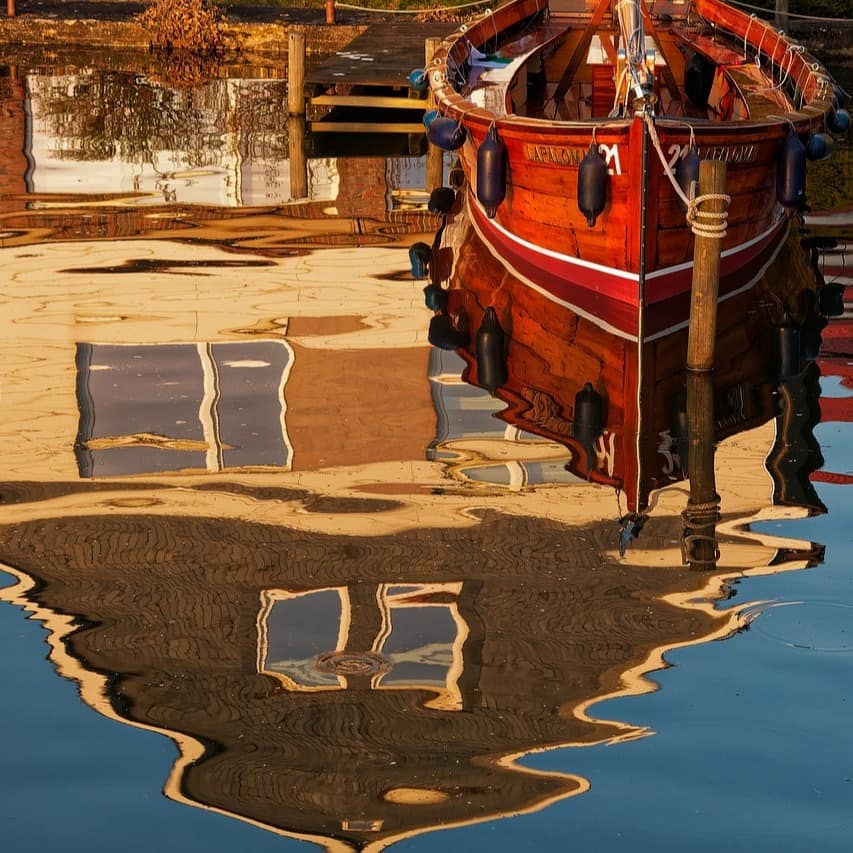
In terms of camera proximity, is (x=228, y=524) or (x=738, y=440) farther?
(x=738, y=440)

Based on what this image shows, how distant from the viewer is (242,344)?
41.2ft

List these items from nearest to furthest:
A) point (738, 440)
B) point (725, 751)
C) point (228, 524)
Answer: point (725, 751) → point (228, 524) → point (738, 440)

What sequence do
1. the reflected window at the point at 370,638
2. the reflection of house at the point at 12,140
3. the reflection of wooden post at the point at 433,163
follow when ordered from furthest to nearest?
1. the reflection of wooden post at the point at 433,163
2. the reflection of house at the point at 12,140
3. the reflected window at the point at 370,638

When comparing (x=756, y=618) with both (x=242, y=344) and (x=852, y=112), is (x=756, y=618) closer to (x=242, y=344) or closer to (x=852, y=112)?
(x=242, y=344)

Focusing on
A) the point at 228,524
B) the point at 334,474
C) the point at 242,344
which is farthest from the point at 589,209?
the point at 228,524

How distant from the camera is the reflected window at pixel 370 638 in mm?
7461

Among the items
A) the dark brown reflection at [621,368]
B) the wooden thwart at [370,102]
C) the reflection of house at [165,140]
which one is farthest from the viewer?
the wooden thwart at [370,102]

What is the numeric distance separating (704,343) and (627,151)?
6.00ft

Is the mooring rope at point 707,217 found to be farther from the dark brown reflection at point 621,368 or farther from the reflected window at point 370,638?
the reflected window at point 370,638

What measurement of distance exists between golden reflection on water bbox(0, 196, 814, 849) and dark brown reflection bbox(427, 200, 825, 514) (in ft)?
0.71

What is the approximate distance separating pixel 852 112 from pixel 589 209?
11617 mm

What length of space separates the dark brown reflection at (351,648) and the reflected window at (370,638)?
0.04 feet

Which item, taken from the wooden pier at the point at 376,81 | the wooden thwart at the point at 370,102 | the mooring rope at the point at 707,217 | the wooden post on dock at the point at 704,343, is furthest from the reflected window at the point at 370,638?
the wooden thwart at the point at 370,102

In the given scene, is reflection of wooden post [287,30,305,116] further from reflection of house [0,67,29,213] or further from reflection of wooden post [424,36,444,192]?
reflection of house [0,67,29,213]
